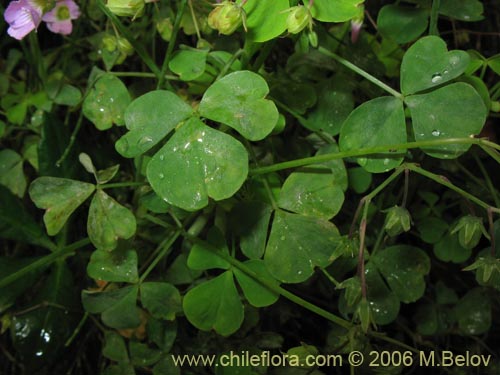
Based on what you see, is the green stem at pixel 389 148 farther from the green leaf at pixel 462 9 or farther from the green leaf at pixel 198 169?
the green leaf at pixel 462 9

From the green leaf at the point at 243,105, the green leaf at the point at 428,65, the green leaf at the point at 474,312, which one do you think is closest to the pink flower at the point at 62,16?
the green leaf at the point at 243,105

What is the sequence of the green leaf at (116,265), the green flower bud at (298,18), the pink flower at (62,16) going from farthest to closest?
the pink flower at (62,16), the green leaf at (116,265), the green flower bud at (298,18)

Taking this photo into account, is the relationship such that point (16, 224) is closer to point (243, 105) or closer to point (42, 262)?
Result: point (42, 262)

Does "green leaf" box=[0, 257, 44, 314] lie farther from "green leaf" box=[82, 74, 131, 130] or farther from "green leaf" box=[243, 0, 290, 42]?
"green leaf" box=[243, 0, 290, 42]

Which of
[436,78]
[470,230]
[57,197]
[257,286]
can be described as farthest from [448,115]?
[57,197]

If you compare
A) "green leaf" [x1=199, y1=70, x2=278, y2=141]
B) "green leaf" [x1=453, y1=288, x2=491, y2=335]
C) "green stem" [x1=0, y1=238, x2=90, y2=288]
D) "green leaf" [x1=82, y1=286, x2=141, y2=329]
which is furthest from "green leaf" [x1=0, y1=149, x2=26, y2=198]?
"green leaf" [x1=453, y1=288, x2=491, y2=335]

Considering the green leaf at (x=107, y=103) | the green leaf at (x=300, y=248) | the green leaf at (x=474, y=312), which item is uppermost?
the green leaf at (x=107, y=103)

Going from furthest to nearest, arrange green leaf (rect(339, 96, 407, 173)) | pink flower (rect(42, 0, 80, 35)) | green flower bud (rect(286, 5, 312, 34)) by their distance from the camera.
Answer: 1. pink flower (rect(42, 0, 80, 35))
2. green leaf (rect(339, 96, 407, 173))
3. green flower bud (rect(286, 5, 312, 34))

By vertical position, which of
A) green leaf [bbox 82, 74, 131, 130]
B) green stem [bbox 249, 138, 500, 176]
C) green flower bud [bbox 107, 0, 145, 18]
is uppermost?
green flower bud [bbox 107, 0, 145, 18]
